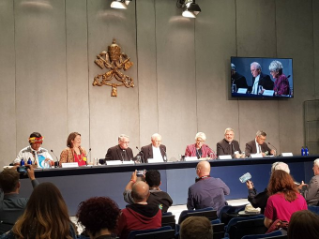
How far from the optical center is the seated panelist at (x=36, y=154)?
656cm

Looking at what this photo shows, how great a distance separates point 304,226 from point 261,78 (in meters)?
8.53

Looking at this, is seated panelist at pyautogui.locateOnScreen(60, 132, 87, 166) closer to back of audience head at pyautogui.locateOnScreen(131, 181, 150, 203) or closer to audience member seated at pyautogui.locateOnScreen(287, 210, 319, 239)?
back of audience head at pyautogui.locateOnScreen(131, 181, 150, 203)

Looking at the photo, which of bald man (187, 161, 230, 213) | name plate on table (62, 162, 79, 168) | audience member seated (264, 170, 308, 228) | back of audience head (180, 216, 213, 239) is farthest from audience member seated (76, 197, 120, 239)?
name plate on table (62, 162, 79, 168)

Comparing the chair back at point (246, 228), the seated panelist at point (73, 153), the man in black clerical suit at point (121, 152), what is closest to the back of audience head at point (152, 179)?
the chair back at point (246, 228)

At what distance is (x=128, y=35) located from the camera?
9273mm

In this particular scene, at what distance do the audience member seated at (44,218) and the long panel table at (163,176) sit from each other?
4.01m

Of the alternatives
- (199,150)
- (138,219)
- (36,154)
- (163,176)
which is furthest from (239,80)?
(138,219)

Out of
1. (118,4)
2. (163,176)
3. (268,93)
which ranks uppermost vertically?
(118,4)

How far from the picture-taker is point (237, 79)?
9.99m

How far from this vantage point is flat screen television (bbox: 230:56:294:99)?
9992 mm

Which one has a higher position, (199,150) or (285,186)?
(199,150)

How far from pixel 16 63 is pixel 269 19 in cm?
595

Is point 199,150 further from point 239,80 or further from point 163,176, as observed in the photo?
point 239,80

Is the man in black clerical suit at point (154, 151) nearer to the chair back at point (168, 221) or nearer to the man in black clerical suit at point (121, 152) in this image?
the man in black clerical suit at point (121, 152)
